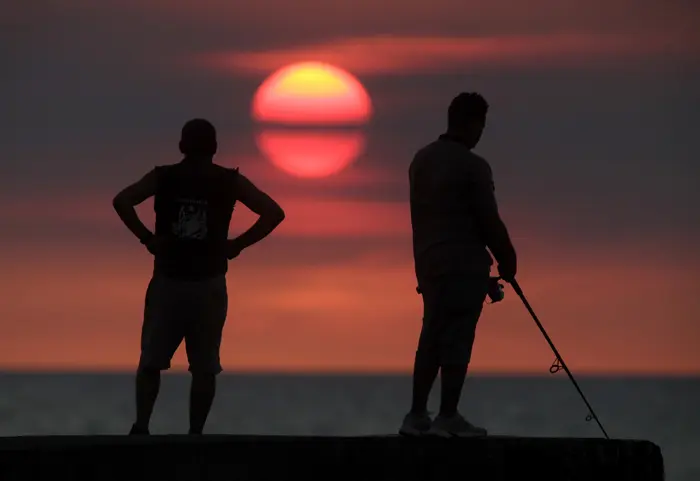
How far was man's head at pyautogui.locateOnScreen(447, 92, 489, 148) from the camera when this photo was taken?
13.0 meters

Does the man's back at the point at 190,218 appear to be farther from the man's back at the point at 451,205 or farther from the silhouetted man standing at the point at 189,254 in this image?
the man's back at the point at 451,205

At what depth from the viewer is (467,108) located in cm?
1300

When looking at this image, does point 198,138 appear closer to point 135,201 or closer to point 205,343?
point 135,201

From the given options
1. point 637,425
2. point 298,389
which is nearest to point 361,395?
point 298,389

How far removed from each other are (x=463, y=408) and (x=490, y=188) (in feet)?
299

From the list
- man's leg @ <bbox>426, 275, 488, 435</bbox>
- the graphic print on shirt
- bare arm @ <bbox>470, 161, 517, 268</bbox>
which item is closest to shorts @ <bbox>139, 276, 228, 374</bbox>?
the graphic print on shirt

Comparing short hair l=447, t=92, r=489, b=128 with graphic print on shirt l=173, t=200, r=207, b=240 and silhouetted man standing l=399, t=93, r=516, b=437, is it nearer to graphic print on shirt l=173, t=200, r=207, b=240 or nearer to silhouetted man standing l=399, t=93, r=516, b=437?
silhouetted man standing l=399, t=93, r=516, b=437

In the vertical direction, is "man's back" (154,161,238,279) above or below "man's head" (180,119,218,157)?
below

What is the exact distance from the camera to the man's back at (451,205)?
12.9 m

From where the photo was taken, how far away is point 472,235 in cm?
1294

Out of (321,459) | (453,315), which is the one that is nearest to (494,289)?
(453,315)

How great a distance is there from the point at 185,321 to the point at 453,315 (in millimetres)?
1911

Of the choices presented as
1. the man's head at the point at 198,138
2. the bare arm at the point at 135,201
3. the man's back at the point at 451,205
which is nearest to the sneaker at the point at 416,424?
the man's back at the point at 451,205

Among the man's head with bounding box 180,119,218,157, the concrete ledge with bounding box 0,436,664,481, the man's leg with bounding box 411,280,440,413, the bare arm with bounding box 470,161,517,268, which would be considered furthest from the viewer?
the man's head with bounding box 180,119,218,157
